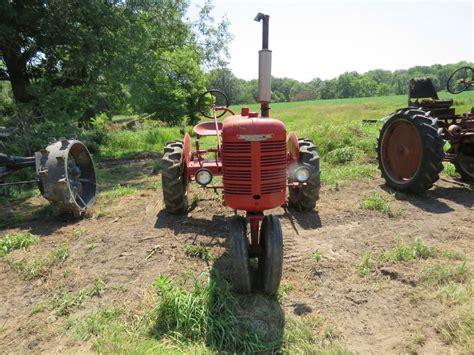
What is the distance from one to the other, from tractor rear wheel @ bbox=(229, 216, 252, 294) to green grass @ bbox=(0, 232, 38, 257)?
2.79 m

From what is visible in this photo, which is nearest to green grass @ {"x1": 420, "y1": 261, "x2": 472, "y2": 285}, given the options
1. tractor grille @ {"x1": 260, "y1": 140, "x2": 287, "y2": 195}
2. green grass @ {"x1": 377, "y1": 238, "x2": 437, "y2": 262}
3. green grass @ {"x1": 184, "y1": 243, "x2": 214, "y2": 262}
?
green grass @ {"x1": 377, "y1": 238, "x2": 437, "y2": 262}

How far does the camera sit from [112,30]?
1048 cm

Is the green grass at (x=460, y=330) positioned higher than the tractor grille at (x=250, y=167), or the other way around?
the tractor grille at (x=250, y=167)

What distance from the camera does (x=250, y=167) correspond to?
313cm

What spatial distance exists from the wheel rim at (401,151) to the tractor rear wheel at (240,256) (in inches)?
149

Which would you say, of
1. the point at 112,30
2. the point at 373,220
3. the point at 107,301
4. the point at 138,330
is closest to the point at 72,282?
the point at 107,301

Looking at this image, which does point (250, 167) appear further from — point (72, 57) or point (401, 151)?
point (72, 57)

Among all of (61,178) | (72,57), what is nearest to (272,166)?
(61,178)

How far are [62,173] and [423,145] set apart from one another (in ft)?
16.5

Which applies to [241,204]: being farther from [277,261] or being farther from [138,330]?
[138,330]

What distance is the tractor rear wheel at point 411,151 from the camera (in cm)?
550

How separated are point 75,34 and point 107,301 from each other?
8.51 metres

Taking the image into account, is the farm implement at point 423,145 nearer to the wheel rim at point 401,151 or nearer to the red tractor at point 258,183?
the wheel rim at point 401,151

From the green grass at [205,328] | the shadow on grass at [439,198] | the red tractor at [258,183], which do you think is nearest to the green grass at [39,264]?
the green grass at [205,328]
